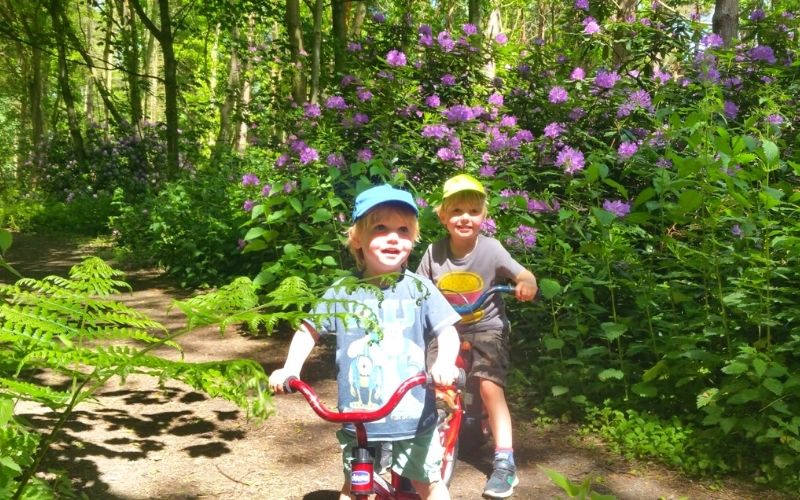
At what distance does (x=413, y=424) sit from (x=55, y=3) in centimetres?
1476

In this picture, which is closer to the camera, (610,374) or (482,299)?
(482,299)

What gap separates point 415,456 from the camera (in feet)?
8.32

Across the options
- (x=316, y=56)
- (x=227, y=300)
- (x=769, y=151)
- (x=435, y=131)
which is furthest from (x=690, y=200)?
(x=316, y=56)

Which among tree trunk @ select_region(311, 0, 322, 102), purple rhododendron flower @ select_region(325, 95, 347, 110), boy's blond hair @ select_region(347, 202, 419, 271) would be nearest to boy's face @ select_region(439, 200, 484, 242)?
boy's blond hair @ select_region(347, 202, 419, 271)

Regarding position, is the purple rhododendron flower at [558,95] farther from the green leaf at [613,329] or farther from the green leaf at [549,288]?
the green leaf at [613,329]

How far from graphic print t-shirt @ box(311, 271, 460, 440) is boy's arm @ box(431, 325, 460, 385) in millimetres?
36

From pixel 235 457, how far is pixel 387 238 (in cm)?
201

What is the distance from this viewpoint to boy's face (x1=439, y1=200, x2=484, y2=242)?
3.61 meters

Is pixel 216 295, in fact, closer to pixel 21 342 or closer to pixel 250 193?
pixel 21 342

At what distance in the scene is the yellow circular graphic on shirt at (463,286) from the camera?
362 cm

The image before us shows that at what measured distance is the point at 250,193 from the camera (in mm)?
6551

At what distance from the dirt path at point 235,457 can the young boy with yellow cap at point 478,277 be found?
1.44 ft

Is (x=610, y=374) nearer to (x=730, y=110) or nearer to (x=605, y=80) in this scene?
(x=730, y=110)

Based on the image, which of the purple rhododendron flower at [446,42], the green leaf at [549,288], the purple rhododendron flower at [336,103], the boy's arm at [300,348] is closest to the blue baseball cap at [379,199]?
the boy's arm at [300,348]
